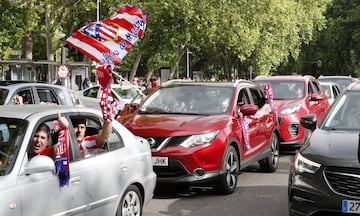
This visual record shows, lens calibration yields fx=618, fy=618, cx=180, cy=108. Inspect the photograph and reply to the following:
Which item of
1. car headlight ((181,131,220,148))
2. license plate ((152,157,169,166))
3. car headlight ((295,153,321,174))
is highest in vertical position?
car headlight ((295,153,321,174))

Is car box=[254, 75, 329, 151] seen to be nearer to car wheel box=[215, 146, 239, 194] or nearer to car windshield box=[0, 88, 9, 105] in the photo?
car wheel box=[215, 146, 239, 194]

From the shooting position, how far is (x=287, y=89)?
573 inches

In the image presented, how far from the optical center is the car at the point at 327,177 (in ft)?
18.2

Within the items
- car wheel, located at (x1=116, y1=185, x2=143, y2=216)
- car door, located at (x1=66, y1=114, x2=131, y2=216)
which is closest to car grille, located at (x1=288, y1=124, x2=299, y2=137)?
car wheel, located at (x1=116, y1=185, x2=143, y2=216)

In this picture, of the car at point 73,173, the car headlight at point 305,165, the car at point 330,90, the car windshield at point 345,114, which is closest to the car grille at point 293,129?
the car windshield at point 345,114

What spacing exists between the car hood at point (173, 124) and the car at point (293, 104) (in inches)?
167

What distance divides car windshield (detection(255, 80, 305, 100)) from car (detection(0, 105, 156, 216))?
8.06 m

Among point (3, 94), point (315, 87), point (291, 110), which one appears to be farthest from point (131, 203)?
point (315, 87)

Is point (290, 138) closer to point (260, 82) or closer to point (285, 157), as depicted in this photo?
point (285, 157)

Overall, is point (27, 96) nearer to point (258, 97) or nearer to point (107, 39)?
point (107, 39)

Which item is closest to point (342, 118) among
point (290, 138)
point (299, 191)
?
point (299, 191)

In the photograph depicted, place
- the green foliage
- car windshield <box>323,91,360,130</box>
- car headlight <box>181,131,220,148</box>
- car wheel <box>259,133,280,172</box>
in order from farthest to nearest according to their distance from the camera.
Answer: the green foliage, car wheel <box>259,133,280,172</box>, car headlight <box>181,131,220,148</box>, car windshield <box>323,91,360,130</box>

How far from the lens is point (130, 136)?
655 centimetres

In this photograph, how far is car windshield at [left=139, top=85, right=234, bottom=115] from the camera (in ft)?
30.8
